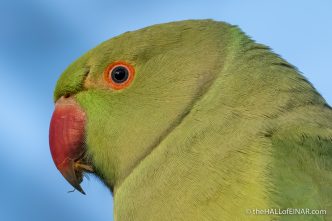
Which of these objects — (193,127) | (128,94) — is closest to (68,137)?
(128,94)

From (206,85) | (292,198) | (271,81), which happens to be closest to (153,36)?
(206,85)

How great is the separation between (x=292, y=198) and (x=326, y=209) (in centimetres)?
A: 20

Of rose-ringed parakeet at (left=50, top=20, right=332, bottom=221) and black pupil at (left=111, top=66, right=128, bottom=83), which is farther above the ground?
black pupil at (left=111, top=66, right=128, bottom=83)

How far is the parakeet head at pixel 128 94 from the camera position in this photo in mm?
4383

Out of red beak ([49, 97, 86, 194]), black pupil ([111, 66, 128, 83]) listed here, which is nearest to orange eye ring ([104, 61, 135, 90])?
black pupil ([111, 66, 128, 83])

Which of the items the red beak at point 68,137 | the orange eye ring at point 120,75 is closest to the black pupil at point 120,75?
the orange eye ring at point 120,75

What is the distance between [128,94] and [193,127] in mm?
710

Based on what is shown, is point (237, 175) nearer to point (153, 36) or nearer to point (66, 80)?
point (153, 36)

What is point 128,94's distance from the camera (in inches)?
180

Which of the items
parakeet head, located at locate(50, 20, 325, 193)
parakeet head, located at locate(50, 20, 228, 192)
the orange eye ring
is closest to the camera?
parakeet head, located at locate(50, 20, 325, 193)

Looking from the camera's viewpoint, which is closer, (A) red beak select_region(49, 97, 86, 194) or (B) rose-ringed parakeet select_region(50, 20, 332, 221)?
(B) rose-ringed parakeet select_region(50, 20, 332, 221)

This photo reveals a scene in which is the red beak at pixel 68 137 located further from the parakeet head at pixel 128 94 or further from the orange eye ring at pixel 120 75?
the orange eye ring at pixel 120 75

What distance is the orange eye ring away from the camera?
462 cm

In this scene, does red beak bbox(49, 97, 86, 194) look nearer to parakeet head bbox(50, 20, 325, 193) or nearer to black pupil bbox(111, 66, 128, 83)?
parakeet head bbox(50, 20, 325, 193)
